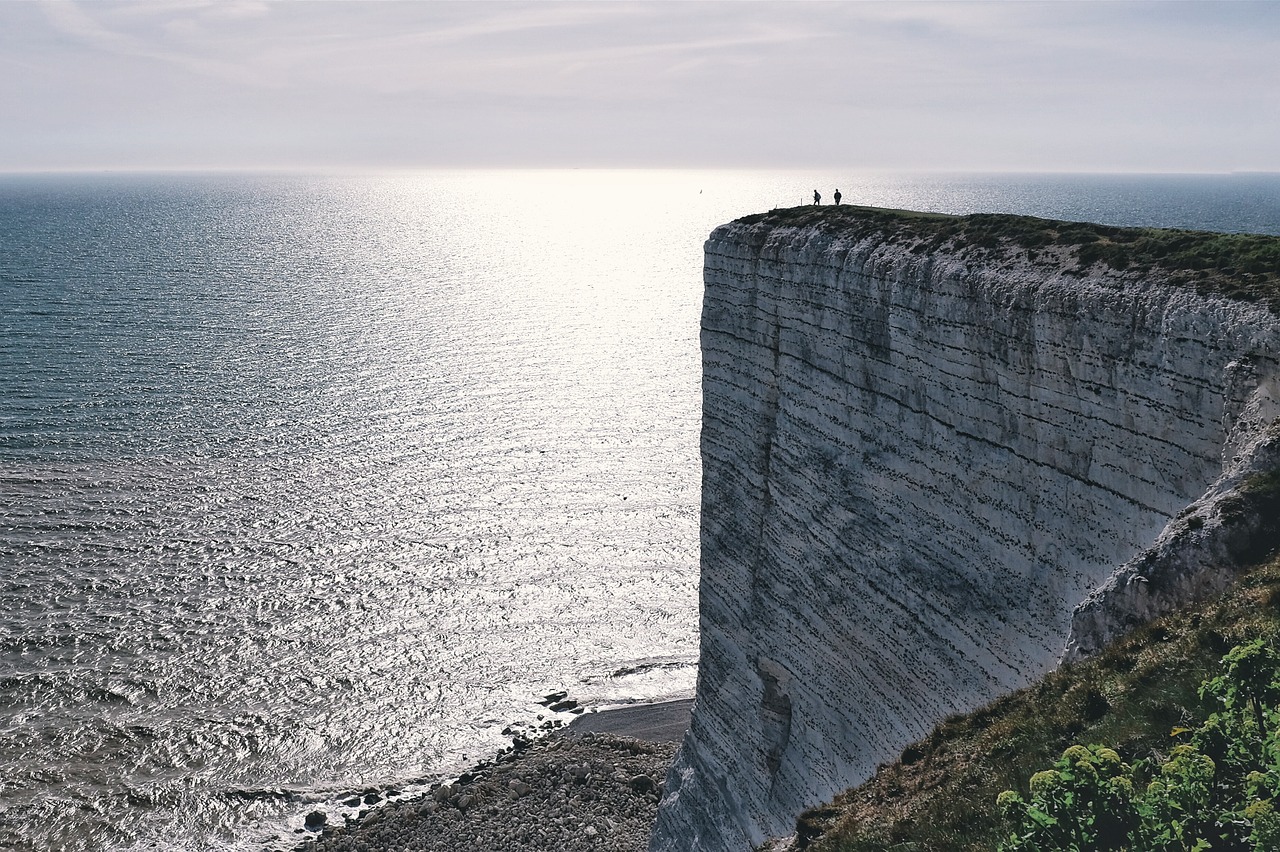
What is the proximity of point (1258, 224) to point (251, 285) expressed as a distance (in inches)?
6477

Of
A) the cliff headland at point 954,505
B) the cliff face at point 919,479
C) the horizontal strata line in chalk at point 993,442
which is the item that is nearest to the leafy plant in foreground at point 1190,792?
the cliff headland at point 954,505

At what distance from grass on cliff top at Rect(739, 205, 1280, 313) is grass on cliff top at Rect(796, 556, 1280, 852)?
456 centimetres

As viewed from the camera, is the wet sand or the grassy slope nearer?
the grassy slope

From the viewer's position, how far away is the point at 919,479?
63.9ft

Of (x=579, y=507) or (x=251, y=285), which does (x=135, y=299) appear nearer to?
(x=251, y=285)

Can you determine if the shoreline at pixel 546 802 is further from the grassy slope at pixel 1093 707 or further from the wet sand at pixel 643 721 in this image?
the grassy slope at pixel 1093 707

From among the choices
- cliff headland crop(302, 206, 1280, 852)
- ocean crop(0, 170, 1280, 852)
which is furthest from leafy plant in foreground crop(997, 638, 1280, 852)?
ocean crop(0, 170, 1280, 852)

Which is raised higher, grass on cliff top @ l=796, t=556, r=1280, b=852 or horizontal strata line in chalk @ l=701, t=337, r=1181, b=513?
horizontal strata line in chalk @ l=701, t=337, r=1181, b=513

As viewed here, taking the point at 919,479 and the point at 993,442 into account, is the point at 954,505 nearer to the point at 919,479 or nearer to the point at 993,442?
the point at 919,479

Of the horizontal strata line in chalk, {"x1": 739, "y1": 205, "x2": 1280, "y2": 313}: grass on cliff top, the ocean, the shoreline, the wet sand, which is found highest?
{"x1": 739, "y1": 205, "x2": 1280, "y2": 313}: grass on cliff top

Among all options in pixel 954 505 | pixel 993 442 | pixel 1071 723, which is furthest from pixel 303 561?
pixel 1071 723

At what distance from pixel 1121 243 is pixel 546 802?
30.1m

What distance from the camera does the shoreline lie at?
1431 inches

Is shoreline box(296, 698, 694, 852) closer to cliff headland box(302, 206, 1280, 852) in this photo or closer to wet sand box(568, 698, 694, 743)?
wet sand box(568, 698, 694, 743)
